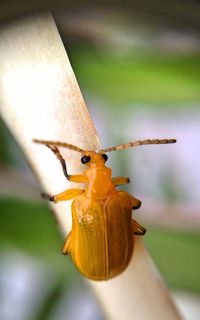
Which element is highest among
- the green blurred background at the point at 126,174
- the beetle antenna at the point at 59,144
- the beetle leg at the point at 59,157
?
the beetle antenna at the point at 59,144

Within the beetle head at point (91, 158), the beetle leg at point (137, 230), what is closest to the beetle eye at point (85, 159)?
the beetle head at point (91, 158)

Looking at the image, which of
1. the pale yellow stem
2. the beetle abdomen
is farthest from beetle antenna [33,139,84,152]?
the beetle abdomen

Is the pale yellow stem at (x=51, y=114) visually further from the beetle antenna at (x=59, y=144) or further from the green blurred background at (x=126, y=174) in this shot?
the green blurred background at (x=126, y=174)

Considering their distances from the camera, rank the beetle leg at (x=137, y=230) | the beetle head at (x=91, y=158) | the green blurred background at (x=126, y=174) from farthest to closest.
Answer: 1. the green blurred background at (x=126, y=174)
2. the beetle leg at (x=137, y=230)
3. the beetle head at (x=91, y=158)

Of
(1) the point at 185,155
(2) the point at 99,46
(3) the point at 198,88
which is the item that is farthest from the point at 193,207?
(1) the point at 185,155

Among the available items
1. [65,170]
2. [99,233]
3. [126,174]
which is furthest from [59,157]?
[126,174]

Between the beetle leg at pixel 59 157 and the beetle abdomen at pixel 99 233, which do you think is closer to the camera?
the beetle leg at pixel 59 157

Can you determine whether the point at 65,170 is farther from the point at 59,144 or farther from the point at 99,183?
the point at 99,183

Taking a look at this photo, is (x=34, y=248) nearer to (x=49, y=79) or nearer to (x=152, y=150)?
(x=152, y=150)
